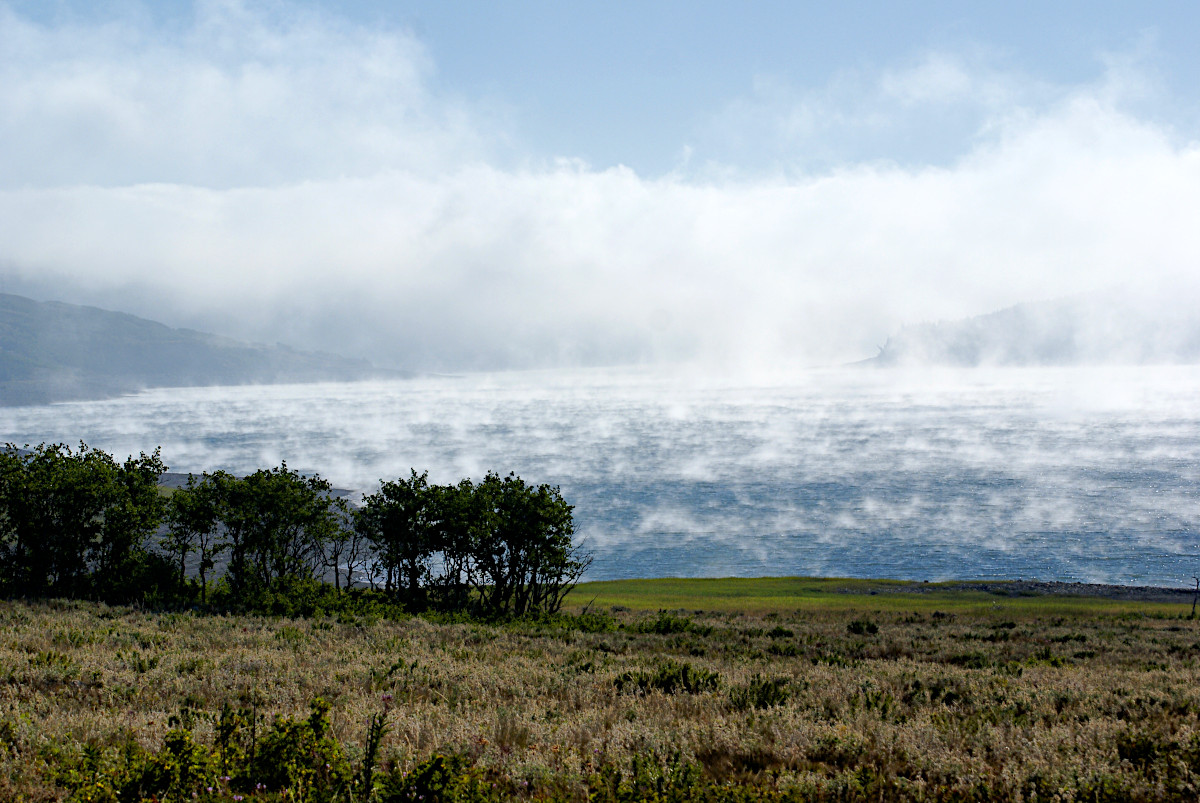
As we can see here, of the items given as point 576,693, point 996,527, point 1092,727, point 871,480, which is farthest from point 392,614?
point 871,480

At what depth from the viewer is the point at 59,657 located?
15.2 meters

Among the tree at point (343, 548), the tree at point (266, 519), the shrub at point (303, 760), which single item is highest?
the shrub at point (303, 760)

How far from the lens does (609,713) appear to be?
11.4 meters

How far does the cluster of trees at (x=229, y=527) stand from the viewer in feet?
144

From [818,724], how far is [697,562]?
332 ft

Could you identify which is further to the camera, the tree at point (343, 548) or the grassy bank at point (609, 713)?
the tree at point (343, 548)

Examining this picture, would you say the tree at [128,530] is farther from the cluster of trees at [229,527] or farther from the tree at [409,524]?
the tree at [409,524]

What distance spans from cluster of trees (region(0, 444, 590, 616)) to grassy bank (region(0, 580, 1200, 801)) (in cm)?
2061

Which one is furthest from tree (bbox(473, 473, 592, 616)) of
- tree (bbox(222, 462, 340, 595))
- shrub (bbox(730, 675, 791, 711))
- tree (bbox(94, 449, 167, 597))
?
Answer: shrub (bbox(730, 675, 791, 711))

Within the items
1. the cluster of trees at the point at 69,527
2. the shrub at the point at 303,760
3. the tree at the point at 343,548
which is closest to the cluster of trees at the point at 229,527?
the cluster of trees at the point at 69,527

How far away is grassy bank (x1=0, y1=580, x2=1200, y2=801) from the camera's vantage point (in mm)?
7699

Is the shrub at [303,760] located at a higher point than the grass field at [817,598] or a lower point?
higher

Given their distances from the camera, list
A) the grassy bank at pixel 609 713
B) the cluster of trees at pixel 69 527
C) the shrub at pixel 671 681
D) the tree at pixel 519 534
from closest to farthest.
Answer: the grassy bank at pixel 609 713
the shrub at pixel 671 681
the cluster of trees at pixel 69 527
the tree at pixel 519 534

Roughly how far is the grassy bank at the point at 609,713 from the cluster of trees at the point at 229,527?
67.6 ft
